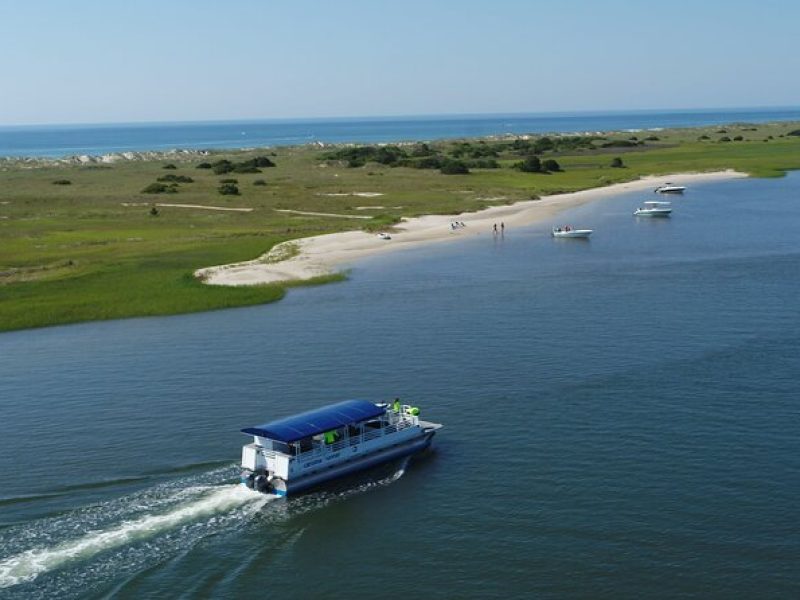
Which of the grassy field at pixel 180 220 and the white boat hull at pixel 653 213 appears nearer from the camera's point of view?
the grassy field at pixel 180 220

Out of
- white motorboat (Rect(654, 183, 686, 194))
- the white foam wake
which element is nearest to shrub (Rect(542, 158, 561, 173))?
white motorboat (Rect(654, 183, 686, 194))

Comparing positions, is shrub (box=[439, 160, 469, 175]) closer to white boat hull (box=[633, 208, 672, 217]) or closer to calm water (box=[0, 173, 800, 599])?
white boat hull (box=[633, 208, 672, 217])

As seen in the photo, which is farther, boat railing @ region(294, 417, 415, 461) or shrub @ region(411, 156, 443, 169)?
shrub @ region(411, 156, 443, 169)

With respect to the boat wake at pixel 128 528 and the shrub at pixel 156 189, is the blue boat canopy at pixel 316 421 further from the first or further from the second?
the shrub at pixel 156 189

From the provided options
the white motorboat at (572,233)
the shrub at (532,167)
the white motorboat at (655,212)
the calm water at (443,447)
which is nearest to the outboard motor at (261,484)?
the calm water at (443,447)

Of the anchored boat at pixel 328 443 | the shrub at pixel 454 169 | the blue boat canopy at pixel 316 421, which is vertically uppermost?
the shrub at pixel 454 169

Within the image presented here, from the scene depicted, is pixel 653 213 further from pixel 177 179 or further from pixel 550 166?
pixel 177 179

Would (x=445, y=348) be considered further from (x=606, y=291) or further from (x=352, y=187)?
(x=352, y=187)

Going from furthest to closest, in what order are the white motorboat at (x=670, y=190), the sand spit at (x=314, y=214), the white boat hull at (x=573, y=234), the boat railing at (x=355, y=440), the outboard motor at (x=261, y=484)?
the white motorboat at (x=670, y=190)
the sand spit at (x=314, y=214)
the white boat hull at (x=573, y=234)
the boat railing at (x=355, y=440)
the outboard motor at (x=261, y=484)
